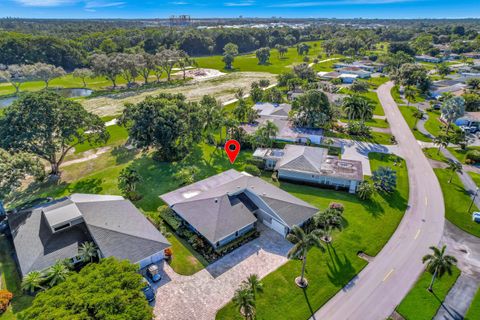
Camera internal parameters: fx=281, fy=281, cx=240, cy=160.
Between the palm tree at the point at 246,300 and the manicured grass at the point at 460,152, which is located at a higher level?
the palm tree at the point at 246,300

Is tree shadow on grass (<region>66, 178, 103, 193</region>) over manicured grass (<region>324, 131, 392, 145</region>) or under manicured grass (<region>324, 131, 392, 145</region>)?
under

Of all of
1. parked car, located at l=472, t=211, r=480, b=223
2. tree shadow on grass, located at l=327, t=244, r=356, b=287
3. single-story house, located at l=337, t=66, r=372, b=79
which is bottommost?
tree shadow on grass, located at l=327, t=244, r=356, b=287

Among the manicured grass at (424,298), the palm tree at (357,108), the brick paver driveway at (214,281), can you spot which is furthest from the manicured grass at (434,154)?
the brick paver driveway at (214,281)

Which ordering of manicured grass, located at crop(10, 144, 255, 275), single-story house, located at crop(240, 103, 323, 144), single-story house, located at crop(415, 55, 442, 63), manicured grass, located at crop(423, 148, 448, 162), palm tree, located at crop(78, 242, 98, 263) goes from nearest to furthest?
palm tree, located at crop(78, 242, 98, 263) < manicured grass, located at crop(10, 144, 255, 275) < manicured grass, located at crop(423, 148, 448, 162) < single-story house, located at crop(240, 103, 323, 144) < single-story house, located at crop(415, 55, 442, 63)

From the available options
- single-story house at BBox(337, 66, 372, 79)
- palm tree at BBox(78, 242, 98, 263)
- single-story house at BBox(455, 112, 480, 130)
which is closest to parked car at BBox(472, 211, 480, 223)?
single-story house at BBox(455, 112, 480, 130)

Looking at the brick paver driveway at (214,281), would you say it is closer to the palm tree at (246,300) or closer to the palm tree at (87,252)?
the palm tree at (246,300)

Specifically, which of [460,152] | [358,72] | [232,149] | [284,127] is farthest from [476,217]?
[358,72]

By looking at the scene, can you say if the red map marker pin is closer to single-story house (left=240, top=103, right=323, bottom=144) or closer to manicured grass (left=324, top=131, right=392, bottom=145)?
single-story house (left=240, top=103, right=323, bottom=144)
